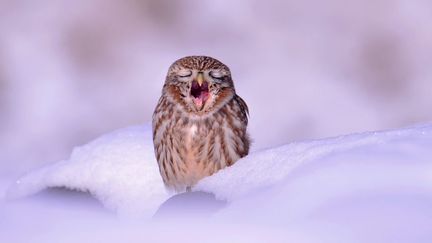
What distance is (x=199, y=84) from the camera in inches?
118

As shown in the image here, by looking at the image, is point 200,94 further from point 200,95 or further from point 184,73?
point 184,73

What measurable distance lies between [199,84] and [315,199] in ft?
4.23

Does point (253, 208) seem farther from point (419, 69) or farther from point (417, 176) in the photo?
point (419, 69)

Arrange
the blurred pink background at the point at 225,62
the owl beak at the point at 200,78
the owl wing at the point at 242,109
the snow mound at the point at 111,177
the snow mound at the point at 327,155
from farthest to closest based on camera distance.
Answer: the blurred pink background at the point at 225,62 < the owl wing at the point at 242,109 < the owl beak at the point at 200,78 < the snow mound at the point at 111,177 < the snow mound at the point at 327,155

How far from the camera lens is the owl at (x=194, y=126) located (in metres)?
3.04

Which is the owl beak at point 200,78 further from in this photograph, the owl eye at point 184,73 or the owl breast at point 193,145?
the owl breast at point 193,145

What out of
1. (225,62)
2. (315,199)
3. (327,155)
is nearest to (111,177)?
(327,155)

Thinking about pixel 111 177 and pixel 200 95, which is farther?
pixel 200 95

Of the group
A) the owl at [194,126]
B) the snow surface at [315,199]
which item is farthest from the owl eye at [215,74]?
the snow surface at [315,199]

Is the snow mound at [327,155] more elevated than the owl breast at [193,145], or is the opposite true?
the owl breast at [193,145]

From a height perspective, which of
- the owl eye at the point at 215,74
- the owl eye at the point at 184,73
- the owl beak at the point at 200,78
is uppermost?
the owl eye at the point at 184,73

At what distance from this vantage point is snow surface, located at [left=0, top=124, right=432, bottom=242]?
→ 161 cm

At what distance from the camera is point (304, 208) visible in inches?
69.2

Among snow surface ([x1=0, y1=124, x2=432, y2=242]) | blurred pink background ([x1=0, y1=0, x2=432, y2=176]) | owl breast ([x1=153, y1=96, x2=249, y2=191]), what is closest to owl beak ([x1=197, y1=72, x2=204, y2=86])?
owl breast ([x1=153, y1=96, x2=249, y2=191])
